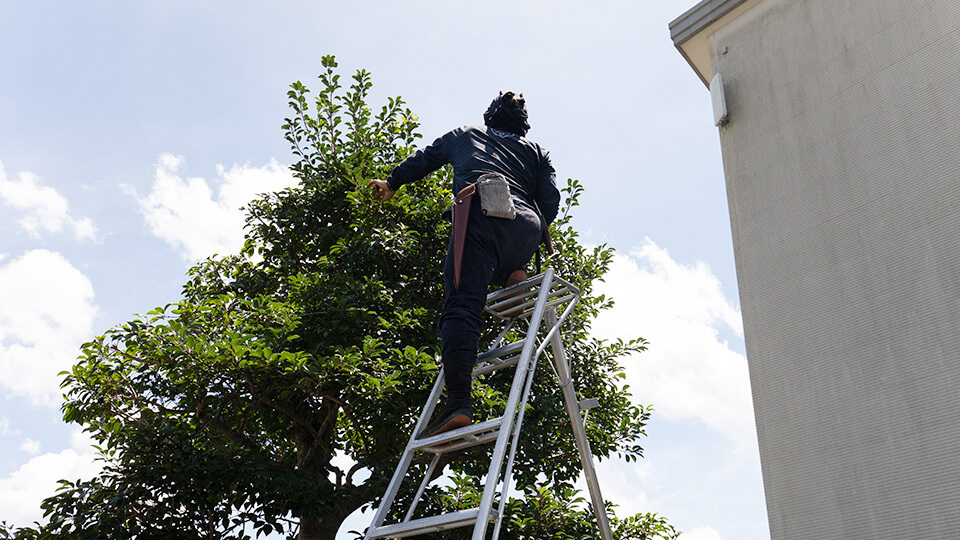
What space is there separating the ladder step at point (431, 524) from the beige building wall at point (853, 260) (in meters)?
1.59

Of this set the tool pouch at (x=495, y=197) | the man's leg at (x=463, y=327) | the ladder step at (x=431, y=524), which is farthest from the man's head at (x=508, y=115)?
the ladder step at (x=431, y=524)

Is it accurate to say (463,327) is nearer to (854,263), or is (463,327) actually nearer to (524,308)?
(524,308)

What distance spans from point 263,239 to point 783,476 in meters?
4.18

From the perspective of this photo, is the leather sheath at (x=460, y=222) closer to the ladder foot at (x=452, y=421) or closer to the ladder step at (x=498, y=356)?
the ladder step at (x=498, y=356)

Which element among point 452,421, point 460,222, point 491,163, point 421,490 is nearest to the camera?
point 452,421

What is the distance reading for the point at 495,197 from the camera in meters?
3.29

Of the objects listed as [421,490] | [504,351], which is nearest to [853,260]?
[504,351]

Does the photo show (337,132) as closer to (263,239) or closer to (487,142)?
(263,239)

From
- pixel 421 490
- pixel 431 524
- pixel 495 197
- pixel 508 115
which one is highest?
pixel 508 115

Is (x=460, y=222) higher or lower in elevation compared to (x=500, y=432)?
higher

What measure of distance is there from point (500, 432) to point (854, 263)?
193 cm

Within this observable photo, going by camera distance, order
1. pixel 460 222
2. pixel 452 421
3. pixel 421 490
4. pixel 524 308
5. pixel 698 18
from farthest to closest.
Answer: pixel 698 18, pixel 524 308, pixel 460 222, pixel 421 490, pixel 452 421

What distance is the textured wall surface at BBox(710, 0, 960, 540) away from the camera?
2.93 m

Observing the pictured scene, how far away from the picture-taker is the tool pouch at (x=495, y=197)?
3.27 m
